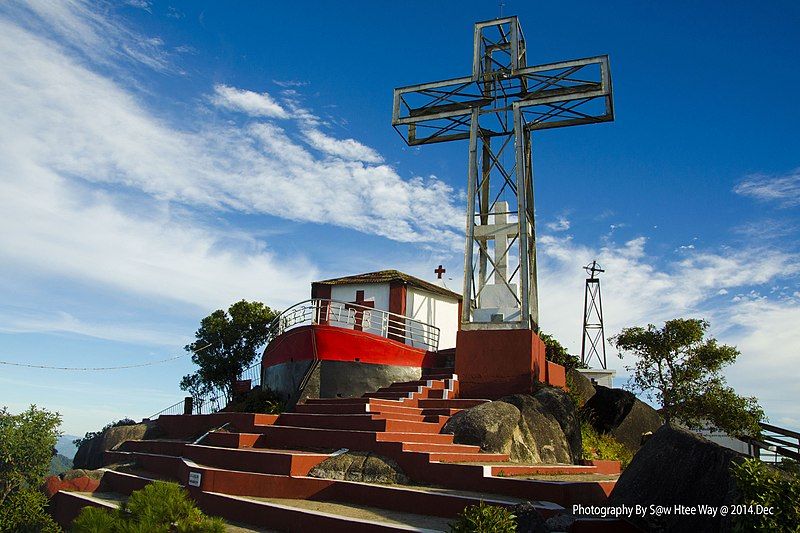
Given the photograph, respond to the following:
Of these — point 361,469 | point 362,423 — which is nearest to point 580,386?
point 362,423

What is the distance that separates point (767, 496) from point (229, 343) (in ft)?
81.1

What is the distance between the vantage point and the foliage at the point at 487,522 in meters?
5.26

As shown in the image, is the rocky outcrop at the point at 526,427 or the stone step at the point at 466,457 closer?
the stone step at the point at 466,457

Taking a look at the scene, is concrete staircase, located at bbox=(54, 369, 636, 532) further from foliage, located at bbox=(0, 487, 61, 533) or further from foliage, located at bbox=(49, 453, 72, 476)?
foliage, located at bbox=(49, 453, 72, 476)

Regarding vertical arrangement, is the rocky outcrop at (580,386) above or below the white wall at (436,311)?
below

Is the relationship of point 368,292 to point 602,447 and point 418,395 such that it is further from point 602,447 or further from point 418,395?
point 602,447

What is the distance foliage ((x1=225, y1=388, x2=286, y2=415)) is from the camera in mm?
15422

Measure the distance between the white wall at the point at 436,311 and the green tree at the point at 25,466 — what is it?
11.0 m

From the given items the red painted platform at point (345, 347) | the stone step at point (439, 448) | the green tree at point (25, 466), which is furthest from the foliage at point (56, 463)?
the stone step at point (439, 448)

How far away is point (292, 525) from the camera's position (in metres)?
7.82

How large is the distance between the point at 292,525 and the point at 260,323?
2031 cm

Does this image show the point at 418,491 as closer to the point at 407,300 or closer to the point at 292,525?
the point at 292,525

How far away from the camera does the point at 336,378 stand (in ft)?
50.5

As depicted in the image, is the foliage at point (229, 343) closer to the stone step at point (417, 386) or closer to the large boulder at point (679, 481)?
the stone step at point (417, 386)
